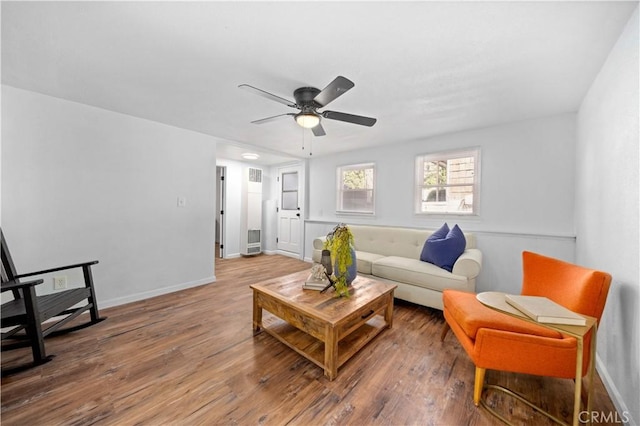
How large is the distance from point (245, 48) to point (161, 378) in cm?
235

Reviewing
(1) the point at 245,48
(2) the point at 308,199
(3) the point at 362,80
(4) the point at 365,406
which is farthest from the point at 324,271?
(2) the point at 308,199

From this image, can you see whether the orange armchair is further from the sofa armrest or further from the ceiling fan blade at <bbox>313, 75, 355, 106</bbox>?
the ceiling fan blade at <bbox>313, 75, 355, 106</bbox>

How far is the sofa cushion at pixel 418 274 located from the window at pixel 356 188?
143 cm

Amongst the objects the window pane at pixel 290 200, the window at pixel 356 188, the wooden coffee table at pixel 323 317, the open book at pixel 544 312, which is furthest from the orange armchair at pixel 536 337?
the window pane at pixel 290 200

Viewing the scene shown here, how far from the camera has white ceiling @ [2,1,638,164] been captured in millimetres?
1298

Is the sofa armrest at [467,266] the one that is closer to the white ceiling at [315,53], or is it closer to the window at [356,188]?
the white ceiling at [315,53]

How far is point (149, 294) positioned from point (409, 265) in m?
3.32

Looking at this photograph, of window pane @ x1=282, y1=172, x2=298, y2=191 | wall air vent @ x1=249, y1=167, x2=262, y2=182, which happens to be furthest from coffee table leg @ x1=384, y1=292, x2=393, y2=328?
wall air vent @ x1=249, y1=167, x2=262, y2=182

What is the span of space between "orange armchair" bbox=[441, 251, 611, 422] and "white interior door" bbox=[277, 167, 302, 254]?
163 inches

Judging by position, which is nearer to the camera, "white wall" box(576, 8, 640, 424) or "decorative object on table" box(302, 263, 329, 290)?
"white wall" box(576, 8, 640, 424)

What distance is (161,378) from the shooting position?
1.59 meters

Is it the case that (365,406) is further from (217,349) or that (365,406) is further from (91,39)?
(91,39)

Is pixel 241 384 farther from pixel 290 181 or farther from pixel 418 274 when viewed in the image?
pixel 290 181

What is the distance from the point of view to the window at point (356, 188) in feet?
14.1
